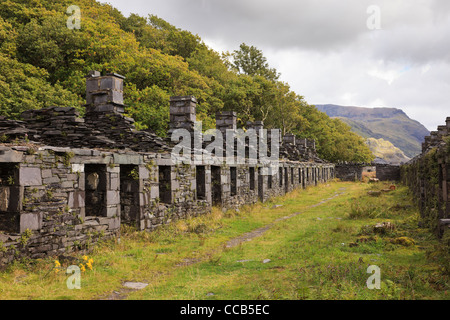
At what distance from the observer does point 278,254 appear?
359 inches

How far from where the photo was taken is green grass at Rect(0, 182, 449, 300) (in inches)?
242

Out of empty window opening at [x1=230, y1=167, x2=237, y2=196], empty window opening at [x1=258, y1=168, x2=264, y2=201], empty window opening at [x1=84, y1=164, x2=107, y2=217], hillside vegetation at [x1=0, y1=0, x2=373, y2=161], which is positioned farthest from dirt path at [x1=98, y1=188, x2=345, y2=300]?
hillside vegetation at [x1=0, y1=0, x2=373, y2=161]

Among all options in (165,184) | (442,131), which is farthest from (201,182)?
(442,131)

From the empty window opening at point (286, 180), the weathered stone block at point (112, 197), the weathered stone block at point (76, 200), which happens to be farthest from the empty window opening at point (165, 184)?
the empty window opening at point (286, 180)

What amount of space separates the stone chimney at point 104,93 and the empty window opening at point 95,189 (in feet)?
13.8

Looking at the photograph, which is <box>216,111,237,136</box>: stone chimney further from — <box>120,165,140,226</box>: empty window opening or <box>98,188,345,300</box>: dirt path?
<box>120,165,140,226</box>: empty window opening

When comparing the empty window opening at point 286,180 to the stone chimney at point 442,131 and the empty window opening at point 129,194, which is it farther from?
the empty window opening at point 129,194

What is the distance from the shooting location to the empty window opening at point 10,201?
745 centimetres

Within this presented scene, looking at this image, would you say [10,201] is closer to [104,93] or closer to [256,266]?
[256,266]

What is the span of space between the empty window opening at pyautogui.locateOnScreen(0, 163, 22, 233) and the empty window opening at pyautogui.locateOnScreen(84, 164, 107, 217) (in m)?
2.65

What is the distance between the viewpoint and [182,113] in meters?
16.2

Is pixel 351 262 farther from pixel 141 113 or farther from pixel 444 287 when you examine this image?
pixel 141 113

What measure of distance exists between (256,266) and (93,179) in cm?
537
